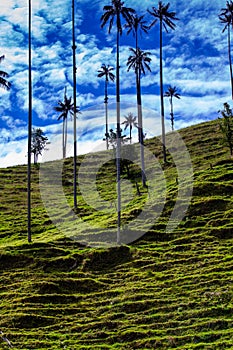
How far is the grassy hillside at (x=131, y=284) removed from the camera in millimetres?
27672

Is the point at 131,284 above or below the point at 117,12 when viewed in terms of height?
below

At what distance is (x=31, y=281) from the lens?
127ft

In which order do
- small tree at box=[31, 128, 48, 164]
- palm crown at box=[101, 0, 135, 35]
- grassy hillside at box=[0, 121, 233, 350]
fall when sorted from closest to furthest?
grassy hillside at box=[0, 121, 233, 350] < palm crown at box=[101, 0, 135, 35] < small tree at box=[31, 128, 48, 164]

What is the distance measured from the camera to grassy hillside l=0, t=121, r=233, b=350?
27.7m

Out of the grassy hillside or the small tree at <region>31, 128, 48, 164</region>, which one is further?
the small tree at <region>31, 128, 48, 164</region>

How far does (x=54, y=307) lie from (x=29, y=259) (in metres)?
11.0

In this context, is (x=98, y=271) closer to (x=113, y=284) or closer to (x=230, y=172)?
(x=113, y=284)

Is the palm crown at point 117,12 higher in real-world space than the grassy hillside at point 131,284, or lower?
higher

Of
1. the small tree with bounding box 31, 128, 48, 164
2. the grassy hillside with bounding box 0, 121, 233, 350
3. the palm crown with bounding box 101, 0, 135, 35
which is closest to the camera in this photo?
the grassy hillside with bounding box 0, 121, 233, 350

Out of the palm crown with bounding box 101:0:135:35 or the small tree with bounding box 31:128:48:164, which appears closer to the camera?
the palm crown with bounding box 101:0:135:35

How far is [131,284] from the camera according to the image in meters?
36.4

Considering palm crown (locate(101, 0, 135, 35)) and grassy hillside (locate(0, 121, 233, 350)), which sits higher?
palm crown (locate(101, 0, 135, 35))

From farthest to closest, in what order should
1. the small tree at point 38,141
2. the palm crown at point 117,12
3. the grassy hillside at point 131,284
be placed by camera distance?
1. the small tree at point 38,141
2. the palm crown at point 117,12
3. the grassy hillside at point 131,284

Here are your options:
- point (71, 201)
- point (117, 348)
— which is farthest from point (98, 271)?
point (71, 201)
